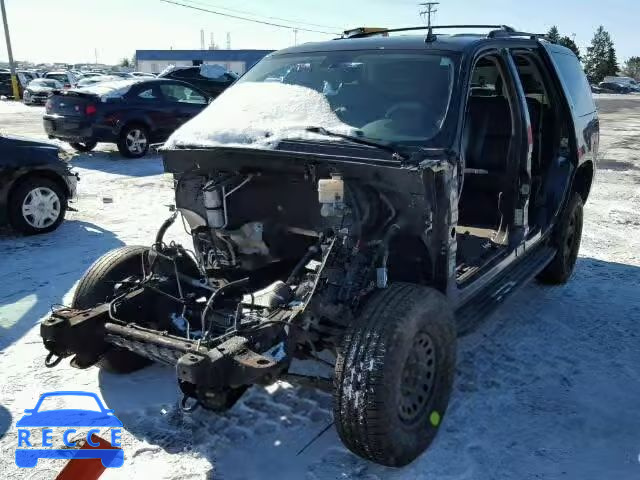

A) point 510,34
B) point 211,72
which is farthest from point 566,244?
point 211,72

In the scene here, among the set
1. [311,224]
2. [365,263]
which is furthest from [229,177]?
[365,263]

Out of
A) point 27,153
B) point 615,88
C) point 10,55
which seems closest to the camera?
point 27,153

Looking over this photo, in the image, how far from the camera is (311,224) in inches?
141

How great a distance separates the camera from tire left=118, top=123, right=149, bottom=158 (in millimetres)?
11789

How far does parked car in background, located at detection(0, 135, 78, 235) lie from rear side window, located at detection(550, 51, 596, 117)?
5.32 m

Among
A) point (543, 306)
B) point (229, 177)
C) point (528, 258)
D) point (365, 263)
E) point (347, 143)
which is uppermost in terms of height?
point (347, 143)

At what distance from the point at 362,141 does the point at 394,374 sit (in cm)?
124

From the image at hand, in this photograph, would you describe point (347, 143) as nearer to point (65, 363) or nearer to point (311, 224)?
point (311, 224)

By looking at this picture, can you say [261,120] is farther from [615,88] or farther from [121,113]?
[615,88]

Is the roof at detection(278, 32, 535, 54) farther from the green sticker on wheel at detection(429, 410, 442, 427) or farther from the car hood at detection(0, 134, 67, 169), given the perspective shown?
the car hood at detection(0, 134, 67, 169)

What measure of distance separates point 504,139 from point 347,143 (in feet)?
6.42

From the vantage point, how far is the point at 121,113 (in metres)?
11.7

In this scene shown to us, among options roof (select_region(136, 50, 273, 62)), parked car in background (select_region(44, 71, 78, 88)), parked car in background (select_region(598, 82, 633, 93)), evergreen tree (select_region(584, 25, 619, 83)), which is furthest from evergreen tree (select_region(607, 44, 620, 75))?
parked car in background (select_region(44, 71, 78, 88))

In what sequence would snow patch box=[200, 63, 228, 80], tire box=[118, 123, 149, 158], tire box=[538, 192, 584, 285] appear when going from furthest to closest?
snow patch box=[200, 63, 228, 80], tire box=[118, 123, 149, 158], tire box=[538, 192, 584, 285]
